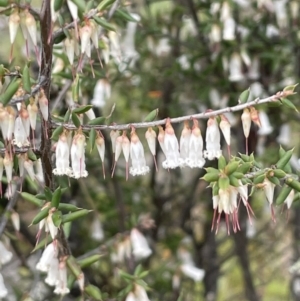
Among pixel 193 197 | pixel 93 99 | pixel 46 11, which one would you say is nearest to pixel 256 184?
Answer: pixel 46 11

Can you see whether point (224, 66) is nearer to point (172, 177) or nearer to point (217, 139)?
point (172, 177)

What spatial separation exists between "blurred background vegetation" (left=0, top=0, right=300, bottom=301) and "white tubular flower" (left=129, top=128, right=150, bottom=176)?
64cm

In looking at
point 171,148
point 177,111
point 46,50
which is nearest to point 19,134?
point 46,50

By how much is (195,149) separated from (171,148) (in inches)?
2.1

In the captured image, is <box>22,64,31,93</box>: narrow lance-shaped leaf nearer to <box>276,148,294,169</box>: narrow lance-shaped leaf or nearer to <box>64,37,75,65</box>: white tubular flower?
<box>64,37,75,65</box>: white tubular flower

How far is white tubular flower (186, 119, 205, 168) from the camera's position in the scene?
117cm

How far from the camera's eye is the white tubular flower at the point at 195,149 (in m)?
1.17

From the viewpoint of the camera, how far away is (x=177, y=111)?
99.3 inches

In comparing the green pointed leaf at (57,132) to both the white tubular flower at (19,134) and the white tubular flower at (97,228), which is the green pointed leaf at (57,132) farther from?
the white tubular flower at (97,228)

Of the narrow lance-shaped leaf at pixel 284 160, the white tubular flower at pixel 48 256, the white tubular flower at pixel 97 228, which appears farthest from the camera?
the white tubular flower at pixel 97 228

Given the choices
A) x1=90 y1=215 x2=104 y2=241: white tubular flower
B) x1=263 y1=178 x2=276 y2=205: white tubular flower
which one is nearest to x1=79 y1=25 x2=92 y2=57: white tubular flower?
x1=263 y1=178 x2=276 y2=205: white tubular flower

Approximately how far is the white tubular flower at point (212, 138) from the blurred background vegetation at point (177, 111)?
2.37ft

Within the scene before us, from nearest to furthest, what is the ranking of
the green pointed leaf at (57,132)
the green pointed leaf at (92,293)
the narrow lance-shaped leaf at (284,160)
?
the green pointed leaf at (57,132) < the narrow lance-shaped leaf at (284,160) < the green pointed leaf at (92,293)

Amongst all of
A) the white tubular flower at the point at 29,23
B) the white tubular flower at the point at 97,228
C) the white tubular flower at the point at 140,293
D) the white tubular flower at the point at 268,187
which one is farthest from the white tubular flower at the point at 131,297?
the white tubular flower at the point at 97,228
